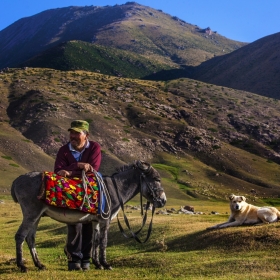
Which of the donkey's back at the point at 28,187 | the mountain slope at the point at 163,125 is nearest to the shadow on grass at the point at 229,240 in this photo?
the donkey's back at the point at 28,187

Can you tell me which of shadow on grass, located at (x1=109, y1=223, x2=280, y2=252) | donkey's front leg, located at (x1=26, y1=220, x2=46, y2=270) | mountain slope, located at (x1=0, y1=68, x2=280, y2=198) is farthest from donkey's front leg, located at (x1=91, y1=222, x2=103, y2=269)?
mountain slope, located at (x1=0, y1=68, x2=280, y2=198)

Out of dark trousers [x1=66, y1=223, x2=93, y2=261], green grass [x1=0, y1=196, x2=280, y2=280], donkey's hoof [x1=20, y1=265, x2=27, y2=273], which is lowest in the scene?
green grass [x1=0, y1=196, x2=280, y2=280]

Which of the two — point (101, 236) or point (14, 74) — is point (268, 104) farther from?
point (101, 236)

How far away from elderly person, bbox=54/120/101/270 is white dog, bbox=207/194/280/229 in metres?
8.32

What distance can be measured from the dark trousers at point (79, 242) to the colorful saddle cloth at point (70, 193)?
105cm

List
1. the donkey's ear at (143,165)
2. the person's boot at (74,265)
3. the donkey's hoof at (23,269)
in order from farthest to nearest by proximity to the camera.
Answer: the donkey's ear at (143,165) → the person's boot at (74,265) → the donkey's hoof at (23,269)

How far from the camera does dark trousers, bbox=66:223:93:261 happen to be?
1210 centimetres

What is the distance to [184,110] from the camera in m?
140

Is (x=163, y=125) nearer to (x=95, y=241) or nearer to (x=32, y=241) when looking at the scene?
(x=95, y=241)

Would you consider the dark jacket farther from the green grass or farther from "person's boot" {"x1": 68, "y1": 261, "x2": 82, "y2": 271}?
the green grass

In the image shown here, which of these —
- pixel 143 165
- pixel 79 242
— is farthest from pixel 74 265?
pixel 143 165

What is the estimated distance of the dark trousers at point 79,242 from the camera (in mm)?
12102

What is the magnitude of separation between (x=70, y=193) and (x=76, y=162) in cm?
107

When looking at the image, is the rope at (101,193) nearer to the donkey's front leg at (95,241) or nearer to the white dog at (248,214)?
the donkey's front leg at (95,241)
